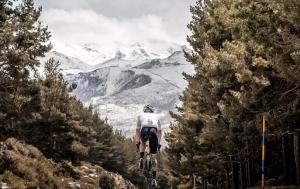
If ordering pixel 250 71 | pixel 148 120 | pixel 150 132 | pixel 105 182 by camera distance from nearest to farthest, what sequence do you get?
pixel 150 132
pixel 148 120
pixel 250 71
pixel 105 182

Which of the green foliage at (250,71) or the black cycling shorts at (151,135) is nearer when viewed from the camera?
the black cycling shorts at (151,135)

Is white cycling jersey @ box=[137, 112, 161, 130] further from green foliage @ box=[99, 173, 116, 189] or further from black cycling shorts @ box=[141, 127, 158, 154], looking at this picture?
green foliage @ box=[99, 173, 116, 189]

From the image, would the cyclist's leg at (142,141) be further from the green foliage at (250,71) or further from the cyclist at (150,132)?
the green foliage at (250,71)

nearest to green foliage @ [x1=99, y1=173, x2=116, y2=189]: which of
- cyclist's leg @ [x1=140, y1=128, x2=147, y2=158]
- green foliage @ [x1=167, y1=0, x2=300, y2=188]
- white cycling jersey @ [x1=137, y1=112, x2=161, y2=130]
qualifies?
green foliage @ [x1=167, y1=0, x2=300, y2=188]

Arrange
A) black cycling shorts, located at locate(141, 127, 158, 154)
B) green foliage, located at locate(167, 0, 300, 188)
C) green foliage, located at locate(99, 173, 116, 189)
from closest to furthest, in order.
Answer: black cycling shorts, located at locate(141, 127, 158, 154) < green foliage, located at locate(167, 0, 300, 188) < green foliage, located at locate(99, 173, 116, 189)

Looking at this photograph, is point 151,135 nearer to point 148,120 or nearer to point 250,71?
point 148,120

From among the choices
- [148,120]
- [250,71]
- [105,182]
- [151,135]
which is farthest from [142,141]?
[105,182]

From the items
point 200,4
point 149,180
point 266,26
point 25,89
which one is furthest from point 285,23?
point 200,4

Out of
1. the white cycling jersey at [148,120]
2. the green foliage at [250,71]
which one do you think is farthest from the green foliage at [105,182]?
the white cycling jersey at [148,120]

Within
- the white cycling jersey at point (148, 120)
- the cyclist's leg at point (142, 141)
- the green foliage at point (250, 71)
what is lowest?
the cyclist's leg at point (142, 141)

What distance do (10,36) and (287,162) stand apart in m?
14.2

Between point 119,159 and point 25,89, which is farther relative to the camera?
point 119,159

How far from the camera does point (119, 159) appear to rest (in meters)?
95.1

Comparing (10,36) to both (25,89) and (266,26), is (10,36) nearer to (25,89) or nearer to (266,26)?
(25,89)
